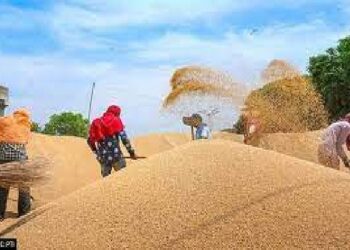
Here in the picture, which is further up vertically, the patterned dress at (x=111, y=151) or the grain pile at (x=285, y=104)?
the grain pile at (x=285, y=104)

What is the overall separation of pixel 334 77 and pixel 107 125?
21099 millimetres

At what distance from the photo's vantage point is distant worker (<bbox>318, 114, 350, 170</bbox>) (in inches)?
333

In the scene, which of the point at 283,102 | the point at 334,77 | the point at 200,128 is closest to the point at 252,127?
the point at 200,128

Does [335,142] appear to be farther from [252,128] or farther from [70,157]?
[70,157]

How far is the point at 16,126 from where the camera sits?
26.9 feet

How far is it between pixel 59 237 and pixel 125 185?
0.89 metres

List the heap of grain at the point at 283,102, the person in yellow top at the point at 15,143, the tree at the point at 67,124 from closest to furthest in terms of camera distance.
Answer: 1. the person in yellow top at the point at 15,143
2. the heap of grain at the point at 283,102
3. the tree at the point at 67,124

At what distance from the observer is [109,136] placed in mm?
8867

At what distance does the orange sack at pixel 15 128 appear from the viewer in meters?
8.12

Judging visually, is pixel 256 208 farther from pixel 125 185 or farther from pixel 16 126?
pixel 16 126

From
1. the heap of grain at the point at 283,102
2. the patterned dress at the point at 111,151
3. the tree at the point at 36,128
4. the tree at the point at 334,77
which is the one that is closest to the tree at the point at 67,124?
the tree at the point at 36,128

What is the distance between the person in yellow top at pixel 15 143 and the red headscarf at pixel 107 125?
2.93 feet

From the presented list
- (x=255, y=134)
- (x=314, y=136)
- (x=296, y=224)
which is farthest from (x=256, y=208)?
(x=314, y=136)

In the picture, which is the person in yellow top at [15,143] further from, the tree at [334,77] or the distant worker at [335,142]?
the tree at [334,77]
